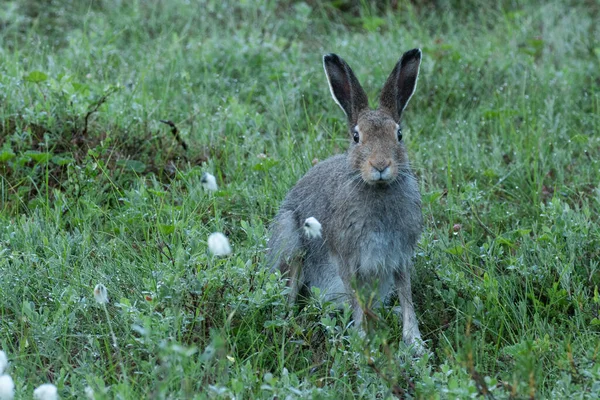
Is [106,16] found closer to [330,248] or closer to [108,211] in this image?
[108,211]

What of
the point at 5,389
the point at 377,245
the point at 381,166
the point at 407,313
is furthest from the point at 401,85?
the point at 5,389

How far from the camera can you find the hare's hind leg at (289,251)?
5504 millimetres

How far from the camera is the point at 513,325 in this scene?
4.95 m

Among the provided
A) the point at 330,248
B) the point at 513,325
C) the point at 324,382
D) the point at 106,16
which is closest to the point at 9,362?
the point at 324,382

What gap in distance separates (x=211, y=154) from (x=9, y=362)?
8.52 ft

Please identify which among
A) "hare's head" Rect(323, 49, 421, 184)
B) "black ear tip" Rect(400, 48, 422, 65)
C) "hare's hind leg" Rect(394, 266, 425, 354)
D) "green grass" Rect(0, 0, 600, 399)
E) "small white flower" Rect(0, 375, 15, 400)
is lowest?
"hare's hind leg" Rect(394, 266, 425, 354)

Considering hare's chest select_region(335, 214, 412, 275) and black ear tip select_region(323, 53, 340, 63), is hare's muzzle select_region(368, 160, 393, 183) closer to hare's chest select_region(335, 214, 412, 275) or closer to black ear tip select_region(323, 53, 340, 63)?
hare's chest select_region(335, 214, 412, 275)

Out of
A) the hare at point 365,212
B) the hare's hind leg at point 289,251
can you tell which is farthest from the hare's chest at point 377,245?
the hare's hind leg at point 289,251

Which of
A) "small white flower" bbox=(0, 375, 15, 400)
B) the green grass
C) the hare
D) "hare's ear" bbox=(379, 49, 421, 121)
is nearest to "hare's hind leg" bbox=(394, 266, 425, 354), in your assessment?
the hare

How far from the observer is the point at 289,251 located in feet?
18.1

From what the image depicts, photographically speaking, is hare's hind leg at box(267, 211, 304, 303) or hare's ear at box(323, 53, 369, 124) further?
hare's hind leg at box(267, 211, 304, 303)

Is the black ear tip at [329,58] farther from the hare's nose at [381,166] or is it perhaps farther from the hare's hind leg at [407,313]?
the hare's hind leg at [407,313]

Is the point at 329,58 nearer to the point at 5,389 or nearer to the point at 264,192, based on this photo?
the point at 264,192

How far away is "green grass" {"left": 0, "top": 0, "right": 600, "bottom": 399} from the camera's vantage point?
438 cm
